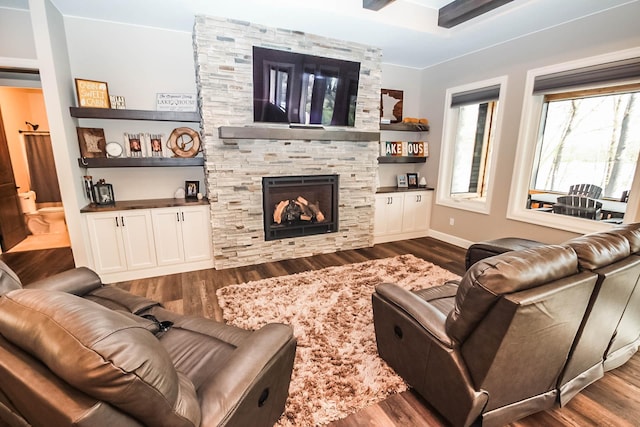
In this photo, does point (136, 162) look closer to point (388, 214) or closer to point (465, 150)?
point (388, 214)

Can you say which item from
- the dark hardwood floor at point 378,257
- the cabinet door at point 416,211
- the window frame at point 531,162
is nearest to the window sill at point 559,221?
the window frame at point 531,162

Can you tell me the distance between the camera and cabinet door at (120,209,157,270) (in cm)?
314

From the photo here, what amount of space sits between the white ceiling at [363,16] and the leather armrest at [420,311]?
2748 mm

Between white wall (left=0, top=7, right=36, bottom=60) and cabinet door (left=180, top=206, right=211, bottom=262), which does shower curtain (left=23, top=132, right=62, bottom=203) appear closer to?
white wall (left=0, top=7, right=36, bottom=60)

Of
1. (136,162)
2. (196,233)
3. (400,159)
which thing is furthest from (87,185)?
(400,159)

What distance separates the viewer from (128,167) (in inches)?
134

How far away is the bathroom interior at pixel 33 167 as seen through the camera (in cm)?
474

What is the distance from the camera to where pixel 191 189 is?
3.69 m

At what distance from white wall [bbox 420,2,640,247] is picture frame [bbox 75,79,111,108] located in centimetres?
436

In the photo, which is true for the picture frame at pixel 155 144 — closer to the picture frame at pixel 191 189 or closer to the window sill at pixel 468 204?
the picture frame at pixel 191 189

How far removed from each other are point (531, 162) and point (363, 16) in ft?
8.39

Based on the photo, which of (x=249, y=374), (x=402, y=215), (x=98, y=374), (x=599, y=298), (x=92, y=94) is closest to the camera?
(x=98, y=374)

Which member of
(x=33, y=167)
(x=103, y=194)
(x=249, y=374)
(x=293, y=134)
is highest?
(x=293, y=134)

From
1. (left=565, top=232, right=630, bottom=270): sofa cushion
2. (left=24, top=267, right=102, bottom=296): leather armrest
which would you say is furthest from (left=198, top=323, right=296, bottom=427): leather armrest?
(left=565, top=232, right=630, bottom=270): sofa cushion
